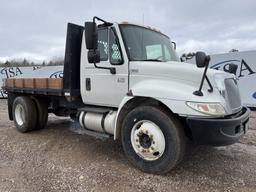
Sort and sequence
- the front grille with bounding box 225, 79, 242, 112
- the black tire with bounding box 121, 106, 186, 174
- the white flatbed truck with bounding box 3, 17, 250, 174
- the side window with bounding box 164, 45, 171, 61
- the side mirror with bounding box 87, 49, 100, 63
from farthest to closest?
the side window with bounding box 164, 45, 171, 61
the side mirror with bounding box 87, 49, 100, 63
the front grille with bounding box 225, 79, 242, 112
the black tire with bounding box 121, 106, 186, 174
the white flatbed truck with bounding box 3, 17, 250, 174

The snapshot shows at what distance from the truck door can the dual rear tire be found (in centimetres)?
229

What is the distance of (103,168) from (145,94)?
1.41 meters

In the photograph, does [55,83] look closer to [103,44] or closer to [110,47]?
[103,44]

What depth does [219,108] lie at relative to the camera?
145 inches

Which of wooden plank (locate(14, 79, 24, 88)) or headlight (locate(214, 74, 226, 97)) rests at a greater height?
headlight (locate(214, 74, 226, 97))

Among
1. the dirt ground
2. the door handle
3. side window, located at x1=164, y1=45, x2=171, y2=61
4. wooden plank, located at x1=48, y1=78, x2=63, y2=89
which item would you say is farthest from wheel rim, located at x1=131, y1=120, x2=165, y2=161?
wooden plank, located at x1=48, y1=78, x2=63, y2=89

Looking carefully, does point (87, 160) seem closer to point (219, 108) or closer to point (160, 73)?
point (160, 73)

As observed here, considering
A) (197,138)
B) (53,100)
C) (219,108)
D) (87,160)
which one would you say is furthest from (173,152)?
(53,100)

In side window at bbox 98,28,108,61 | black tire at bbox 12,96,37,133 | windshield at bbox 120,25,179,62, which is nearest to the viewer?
windshield at bbox 120,25,179,62

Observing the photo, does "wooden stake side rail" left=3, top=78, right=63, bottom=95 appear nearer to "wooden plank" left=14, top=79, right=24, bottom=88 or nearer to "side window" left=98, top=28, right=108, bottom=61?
"wooden plank" left=14, top=79, right=24, bottom=88

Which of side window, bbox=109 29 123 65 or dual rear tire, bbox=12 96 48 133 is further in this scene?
dual rear tire, bbox=12 96 48 133

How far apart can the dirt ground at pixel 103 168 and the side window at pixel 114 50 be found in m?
1.74

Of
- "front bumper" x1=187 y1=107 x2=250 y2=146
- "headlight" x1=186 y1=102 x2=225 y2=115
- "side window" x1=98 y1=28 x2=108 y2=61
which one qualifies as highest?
"side window" x1=98 y1=28 x2=108 y2=61

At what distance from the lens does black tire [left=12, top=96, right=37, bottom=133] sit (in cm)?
682
